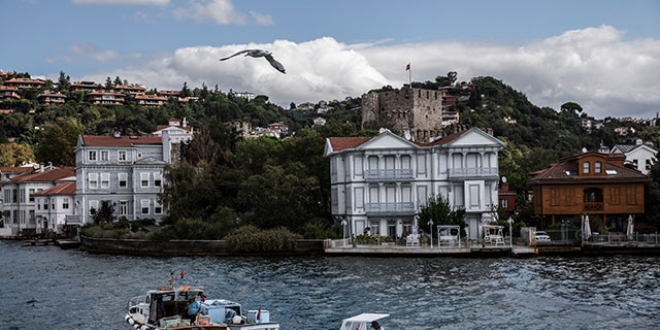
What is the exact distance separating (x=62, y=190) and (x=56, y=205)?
1846mm

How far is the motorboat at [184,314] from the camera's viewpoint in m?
26.0

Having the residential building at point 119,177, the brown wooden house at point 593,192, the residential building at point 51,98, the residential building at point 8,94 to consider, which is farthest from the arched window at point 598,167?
the residential building at point 8,94

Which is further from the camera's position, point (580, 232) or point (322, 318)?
point (580, 232)

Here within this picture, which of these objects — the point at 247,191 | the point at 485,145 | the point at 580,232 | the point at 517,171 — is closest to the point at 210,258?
the point at 247,191

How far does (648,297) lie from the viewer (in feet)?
112

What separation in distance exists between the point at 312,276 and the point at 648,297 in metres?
17.9

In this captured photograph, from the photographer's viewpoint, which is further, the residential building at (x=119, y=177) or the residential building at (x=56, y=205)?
the residential building at (x=56, y=205)

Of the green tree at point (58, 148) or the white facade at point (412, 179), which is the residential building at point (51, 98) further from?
the white facade at point (412, 179)

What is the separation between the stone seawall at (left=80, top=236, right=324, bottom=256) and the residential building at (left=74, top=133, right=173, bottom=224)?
12.9 metres

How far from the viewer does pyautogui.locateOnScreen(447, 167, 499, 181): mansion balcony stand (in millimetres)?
61031

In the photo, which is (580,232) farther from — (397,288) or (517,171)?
(517,171)

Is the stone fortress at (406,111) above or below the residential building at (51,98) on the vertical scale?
below

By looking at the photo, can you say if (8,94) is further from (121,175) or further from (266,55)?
(266,55)

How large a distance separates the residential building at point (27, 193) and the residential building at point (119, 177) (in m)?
14.3
